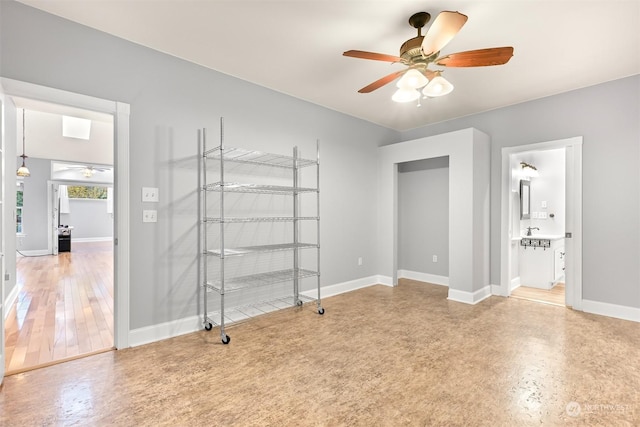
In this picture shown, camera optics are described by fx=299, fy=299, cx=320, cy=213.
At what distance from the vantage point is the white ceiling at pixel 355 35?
2174 mm

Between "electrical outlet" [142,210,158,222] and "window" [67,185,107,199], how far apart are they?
1194 cm

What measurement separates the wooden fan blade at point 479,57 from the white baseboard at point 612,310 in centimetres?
309

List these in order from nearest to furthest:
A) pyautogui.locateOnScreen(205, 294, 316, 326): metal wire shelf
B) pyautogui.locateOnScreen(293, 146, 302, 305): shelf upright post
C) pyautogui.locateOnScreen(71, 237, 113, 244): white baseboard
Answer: pyautogui.locateOnScreen(205, 294, 316, 326): metal wire shelf, pyautogui.locateOnScreen(293, 146, 302, 305): shelf upright post, pyautogui.locateOnScreen(71, 237, 113, 244): white baseboard

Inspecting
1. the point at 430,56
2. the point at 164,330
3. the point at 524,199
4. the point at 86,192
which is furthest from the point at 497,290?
the point at 86,192

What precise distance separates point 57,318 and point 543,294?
6122mm

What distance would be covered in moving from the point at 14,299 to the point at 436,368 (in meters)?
4.95

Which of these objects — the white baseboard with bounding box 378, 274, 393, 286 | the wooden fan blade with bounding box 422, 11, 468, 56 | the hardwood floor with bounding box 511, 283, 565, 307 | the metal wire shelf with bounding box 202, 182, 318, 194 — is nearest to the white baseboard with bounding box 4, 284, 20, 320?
the metal wire shelf with bounding box 202, 182, 318, 194

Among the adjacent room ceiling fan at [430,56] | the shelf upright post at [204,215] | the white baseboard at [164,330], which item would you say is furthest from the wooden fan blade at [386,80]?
the white baseboard at [164,330]

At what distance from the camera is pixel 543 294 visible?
168 inches

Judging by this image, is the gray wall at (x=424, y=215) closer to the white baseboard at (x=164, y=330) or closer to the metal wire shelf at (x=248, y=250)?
the metal wire shelf at (x=248, y=250)

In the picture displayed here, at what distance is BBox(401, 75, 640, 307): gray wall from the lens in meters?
3.22

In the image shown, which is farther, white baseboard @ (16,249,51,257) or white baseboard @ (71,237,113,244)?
white baseboard @ (71,237,113,244)

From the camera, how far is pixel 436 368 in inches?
87.9

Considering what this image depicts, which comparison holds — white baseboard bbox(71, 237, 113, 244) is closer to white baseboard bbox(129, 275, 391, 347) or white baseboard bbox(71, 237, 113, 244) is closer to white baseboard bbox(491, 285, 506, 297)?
white baseboard bbox(129, 275, 391, 347)
